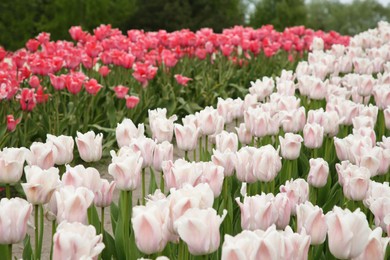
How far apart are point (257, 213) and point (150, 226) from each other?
0.50 metres

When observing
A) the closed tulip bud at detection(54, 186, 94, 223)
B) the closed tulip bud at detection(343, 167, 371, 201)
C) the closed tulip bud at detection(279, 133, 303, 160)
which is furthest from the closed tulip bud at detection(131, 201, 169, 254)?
the closed tulip bud at detection(279, 133, 303, 160)

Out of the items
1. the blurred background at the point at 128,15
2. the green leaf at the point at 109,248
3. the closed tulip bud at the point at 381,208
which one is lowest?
the green leaf at the point at 109,248

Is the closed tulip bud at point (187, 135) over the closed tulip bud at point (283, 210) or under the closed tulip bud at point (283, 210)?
over

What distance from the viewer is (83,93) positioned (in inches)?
294

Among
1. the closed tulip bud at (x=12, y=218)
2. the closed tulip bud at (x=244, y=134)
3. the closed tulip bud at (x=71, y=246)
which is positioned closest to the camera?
the closed tulip bud at (x=71, y=246)

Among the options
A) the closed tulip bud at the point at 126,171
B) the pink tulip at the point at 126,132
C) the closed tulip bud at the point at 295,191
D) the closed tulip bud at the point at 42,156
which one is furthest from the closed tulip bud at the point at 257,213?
the pink tulip at the point at 126,132

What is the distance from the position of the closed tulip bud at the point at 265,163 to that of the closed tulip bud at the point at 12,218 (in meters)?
1.16

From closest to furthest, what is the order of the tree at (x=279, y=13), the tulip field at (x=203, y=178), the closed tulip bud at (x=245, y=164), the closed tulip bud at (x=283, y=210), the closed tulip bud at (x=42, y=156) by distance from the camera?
the tulip field at (x=203, y=178)
the closed tulip bud at (x=283, y=210)
the closed tulip bud at (x=42, y=156)
the closed tulip bud at (x=245, y=164)
the tree at (x=279, y=13)

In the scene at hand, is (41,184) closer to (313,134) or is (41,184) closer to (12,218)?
(12,218)

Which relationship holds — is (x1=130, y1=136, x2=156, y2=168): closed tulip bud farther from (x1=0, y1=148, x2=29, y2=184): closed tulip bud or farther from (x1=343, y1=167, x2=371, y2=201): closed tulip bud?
(x1=343, y1=167, x2=371, y2=201): closed tulip bud

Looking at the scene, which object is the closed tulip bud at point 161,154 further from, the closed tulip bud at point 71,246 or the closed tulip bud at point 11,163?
the closed tulip bud at point 71,246

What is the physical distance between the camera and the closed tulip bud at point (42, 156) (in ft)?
9.69

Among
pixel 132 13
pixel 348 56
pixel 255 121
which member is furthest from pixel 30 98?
pixel 132 13

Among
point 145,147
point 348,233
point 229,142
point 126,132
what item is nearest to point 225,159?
point 229,142
